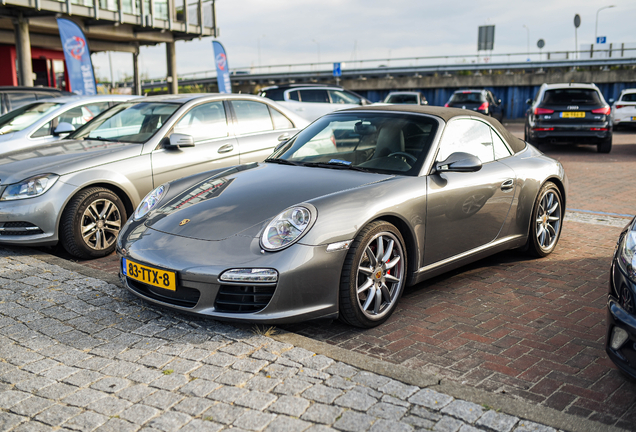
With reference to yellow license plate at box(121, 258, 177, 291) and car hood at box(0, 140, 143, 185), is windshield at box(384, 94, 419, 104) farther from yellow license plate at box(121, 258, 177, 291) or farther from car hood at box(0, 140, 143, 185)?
yellow license plate at box(121, 258, 177, 291)

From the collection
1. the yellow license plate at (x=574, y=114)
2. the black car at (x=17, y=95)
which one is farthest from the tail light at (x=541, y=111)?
the black car at (x=17, y=95)

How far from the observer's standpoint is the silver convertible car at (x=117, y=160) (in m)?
5.15

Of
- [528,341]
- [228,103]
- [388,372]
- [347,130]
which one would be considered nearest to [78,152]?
[228,103]

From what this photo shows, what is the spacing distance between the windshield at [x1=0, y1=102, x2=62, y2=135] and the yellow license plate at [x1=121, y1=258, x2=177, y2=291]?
525 cm

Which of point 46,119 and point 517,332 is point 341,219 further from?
point 46,119

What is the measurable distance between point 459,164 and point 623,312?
1.71m

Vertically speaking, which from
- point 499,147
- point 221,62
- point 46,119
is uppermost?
point 221,62

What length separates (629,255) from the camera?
9.44ft

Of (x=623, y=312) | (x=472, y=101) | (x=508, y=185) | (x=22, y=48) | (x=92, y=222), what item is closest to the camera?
(x=623, y=312)

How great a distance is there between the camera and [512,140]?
211 inches

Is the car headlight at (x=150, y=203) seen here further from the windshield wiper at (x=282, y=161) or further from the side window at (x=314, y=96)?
the side window at (x=314, y=96)

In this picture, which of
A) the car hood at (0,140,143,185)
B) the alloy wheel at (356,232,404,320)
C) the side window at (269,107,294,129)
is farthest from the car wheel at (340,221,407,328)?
the side window at (269,107,294,129)

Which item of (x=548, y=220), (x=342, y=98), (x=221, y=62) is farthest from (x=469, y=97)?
(x=548, y=220)

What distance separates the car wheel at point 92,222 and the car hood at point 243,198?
1363 mm
